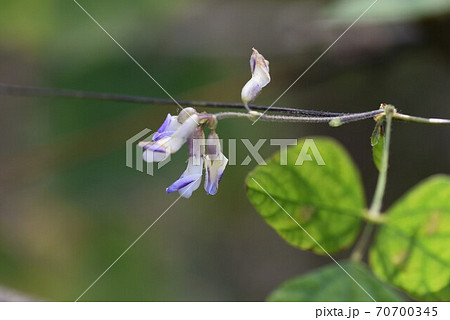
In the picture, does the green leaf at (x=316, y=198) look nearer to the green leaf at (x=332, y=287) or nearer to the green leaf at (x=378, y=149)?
the green leaf at (x=332, y=287)

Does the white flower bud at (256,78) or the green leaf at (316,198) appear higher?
the white flower bud at (256,78)

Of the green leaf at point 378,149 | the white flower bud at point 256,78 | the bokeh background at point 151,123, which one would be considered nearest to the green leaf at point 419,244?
the green leaf at point 378,149

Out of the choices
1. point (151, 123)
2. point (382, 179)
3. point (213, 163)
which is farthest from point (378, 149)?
point (151, 123)

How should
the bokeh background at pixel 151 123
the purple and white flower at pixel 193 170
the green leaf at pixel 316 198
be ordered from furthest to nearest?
the bokeh background at pixel 151 123 < the green leaf at pixel 316 198 < the purple and white flower at pixel 193 170

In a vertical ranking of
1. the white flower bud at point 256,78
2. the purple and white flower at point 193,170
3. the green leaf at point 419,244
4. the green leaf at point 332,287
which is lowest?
the green leaf at point 332,287

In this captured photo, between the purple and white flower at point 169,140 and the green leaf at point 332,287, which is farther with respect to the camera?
the green leaf at point 332,287

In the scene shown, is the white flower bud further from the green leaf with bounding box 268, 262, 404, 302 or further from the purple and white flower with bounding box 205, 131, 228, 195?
the green leaf with bounding box 268, 262, 404, 302
